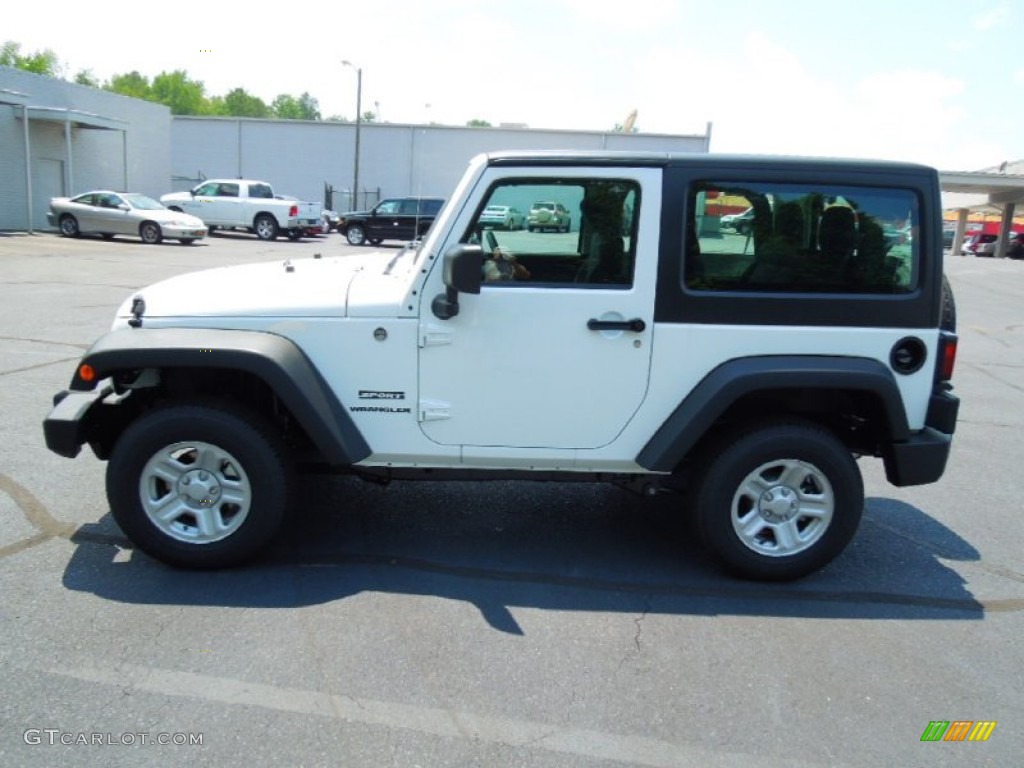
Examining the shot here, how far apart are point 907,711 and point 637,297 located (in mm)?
2025

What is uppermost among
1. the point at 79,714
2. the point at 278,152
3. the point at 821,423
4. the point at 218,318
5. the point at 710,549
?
the point at 278,152

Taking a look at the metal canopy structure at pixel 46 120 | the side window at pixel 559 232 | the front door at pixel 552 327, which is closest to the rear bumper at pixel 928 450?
the front door at pixel 552 327

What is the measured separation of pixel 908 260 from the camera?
382 centimetres

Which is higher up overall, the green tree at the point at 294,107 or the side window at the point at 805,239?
the green tree at the point at 294,107

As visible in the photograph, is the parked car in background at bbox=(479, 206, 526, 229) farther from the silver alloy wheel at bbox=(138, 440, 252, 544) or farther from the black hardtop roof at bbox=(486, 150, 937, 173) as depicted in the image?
the silver alloy wheel at bbox=(138, 440, 252, 544)

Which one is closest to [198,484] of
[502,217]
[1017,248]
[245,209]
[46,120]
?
[502,217]

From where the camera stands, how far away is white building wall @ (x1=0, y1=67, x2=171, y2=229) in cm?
2498

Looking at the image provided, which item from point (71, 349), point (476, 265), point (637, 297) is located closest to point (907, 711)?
point (637, 297)

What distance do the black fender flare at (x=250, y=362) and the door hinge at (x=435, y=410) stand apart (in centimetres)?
37

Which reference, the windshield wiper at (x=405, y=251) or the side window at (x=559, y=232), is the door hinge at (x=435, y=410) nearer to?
the side window at (x=559, y=232)

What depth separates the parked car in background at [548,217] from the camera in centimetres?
382

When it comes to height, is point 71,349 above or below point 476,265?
below

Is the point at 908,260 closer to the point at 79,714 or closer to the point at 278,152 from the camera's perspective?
the point at 79,714

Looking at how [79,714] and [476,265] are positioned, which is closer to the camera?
[79,714]
